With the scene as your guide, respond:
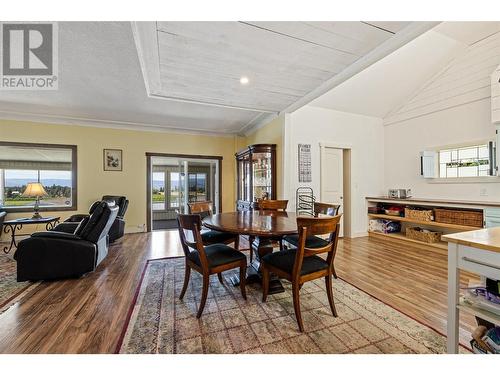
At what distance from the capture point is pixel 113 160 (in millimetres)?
5160

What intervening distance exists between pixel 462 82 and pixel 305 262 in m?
4.47

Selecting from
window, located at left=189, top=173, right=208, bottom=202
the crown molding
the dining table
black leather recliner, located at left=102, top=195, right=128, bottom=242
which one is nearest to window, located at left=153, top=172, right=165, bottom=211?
window, located at left=189, top=173, right=208, bottom=202

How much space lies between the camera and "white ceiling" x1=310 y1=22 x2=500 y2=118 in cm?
345

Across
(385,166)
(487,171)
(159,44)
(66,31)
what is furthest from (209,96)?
(487,171)

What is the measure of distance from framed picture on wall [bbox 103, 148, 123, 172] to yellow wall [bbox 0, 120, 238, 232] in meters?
0.08

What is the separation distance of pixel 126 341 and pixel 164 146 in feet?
15.5

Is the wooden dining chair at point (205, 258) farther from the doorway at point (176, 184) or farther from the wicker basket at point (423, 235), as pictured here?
the wicker basket at point (423, 235)

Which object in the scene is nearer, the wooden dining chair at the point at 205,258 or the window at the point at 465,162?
the wooden dining chair at the point at 205,258

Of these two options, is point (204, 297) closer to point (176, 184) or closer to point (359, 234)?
point (359, 234)

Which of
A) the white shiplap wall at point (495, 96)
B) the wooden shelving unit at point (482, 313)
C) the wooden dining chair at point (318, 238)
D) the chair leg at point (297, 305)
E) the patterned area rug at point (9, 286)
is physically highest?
the white shiplap wall at point (495, 96)

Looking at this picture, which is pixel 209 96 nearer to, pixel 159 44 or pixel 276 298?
pixel 159 44

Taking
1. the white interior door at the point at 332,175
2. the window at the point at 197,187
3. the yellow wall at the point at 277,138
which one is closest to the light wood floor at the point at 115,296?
the white interior door at the point at 332,175

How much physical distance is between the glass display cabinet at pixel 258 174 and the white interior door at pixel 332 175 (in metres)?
1.05

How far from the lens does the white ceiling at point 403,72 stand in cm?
345
